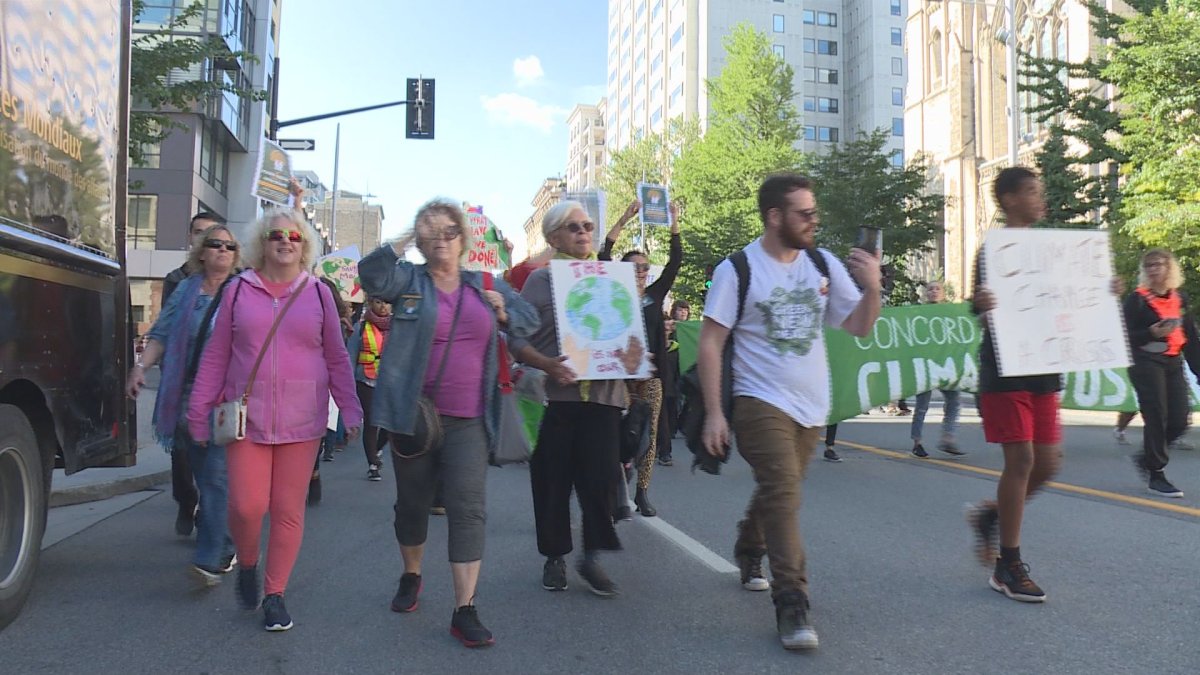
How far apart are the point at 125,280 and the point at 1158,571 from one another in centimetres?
551

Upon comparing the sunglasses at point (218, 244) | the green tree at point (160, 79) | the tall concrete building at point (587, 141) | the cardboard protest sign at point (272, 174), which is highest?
the tall concrete building at point (587, 141)

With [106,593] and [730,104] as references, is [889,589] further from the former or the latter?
[730,104]

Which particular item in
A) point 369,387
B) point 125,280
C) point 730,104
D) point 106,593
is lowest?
point 106,593

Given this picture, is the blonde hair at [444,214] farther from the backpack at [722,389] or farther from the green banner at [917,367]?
the green banner at [917,367]

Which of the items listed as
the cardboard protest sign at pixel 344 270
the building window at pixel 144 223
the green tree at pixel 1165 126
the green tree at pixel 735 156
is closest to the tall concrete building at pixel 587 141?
the green tree at pixel 735 156

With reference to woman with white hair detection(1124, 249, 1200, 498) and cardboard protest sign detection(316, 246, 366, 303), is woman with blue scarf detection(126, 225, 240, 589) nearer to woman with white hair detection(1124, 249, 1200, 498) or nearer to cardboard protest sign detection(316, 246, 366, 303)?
woman with white hair detection(1124, 249, 1200, 498)

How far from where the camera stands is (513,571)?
487 centimetres

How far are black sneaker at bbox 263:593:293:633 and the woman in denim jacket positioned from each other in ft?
1.78

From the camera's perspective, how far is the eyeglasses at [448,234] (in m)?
3.84

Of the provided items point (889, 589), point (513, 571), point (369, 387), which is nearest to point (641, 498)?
point (513, 571)

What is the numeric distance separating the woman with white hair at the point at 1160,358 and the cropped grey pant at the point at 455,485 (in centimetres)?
539

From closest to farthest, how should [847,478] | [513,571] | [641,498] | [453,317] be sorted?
[453,317], [513,571], [641,498], [847,478]

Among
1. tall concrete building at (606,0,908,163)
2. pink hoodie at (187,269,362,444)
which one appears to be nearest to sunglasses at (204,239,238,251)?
pink hoodie at (187,269,362,444)

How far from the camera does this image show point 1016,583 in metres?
4.12
